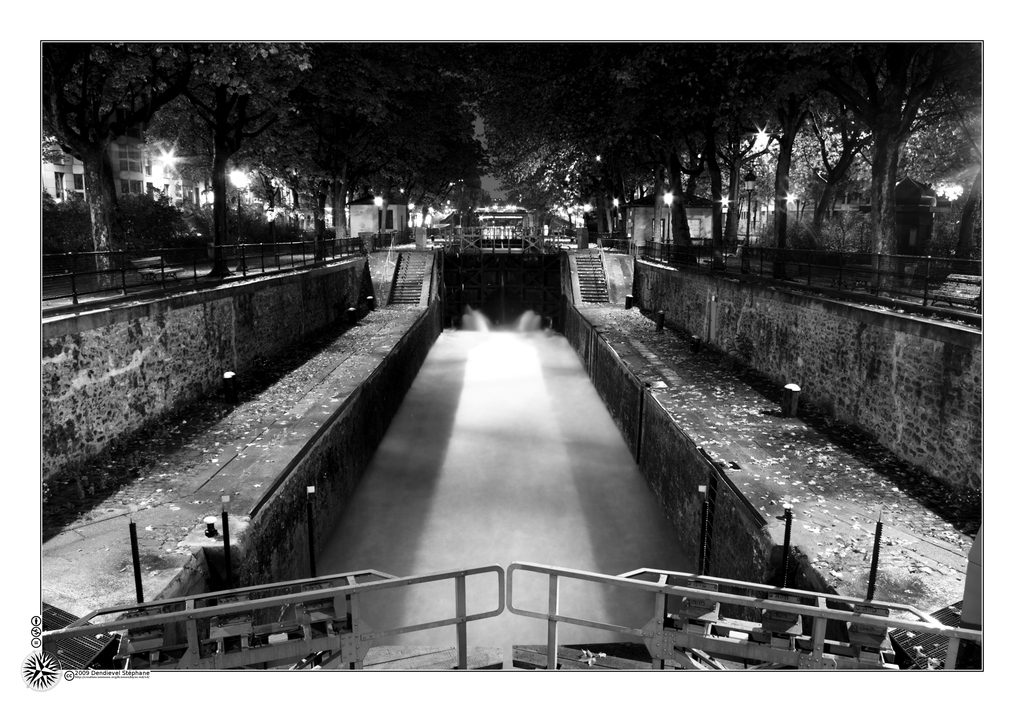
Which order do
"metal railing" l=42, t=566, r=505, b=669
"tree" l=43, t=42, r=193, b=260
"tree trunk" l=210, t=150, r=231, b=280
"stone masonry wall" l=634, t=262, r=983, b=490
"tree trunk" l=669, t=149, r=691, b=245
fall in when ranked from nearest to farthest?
"metal railing" l=42, t=566, r=505, b=669, "stone masonry wall" l=634, t=262, r=983, b=490, "tree" l=43, t=42, r=193, b=260, "tree trunk" l=210, t=150, r=231, b=280, "tree trunk" l=669, t=149, r=691, b=245

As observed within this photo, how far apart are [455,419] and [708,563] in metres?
11.5

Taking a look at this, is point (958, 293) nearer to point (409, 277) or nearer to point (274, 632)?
point (274, 632)

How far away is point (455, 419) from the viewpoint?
842 inches

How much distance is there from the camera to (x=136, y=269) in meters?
14.4

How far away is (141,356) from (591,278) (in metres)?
24.8

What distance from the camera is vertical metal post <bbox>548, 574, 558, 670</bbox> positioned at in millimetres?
6352

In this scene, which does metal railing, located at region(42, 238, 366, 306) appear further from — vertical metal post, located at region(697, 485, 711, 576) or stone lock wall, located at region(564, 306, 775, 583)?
vertical metal post, located at region(697, 485, 711, 576)

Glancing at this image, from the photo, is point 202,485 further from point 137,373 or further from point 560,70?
point 560,70

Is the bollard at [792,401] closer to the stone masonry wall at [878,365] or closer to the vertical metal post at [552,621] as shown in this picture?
the stone masonry wall at [878,365]

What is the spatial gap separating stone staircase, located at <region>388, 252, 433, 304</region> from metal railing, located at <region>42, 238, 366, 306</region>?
9.45ft

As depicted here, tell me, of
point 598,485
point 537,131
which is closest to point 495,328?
point 537,131

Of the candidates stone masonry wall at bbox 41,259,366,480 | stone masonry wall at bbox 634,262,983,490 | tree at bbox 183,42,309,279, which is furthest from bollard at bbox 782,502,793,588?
tree at bbox 183,42,309,279

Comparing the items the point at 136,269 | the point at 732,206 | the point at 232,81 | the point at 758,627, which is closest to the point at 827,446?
the point at 758,627

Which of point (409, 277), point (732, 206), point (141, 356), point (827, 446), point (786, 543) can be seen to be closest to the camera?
point (786, 543)
